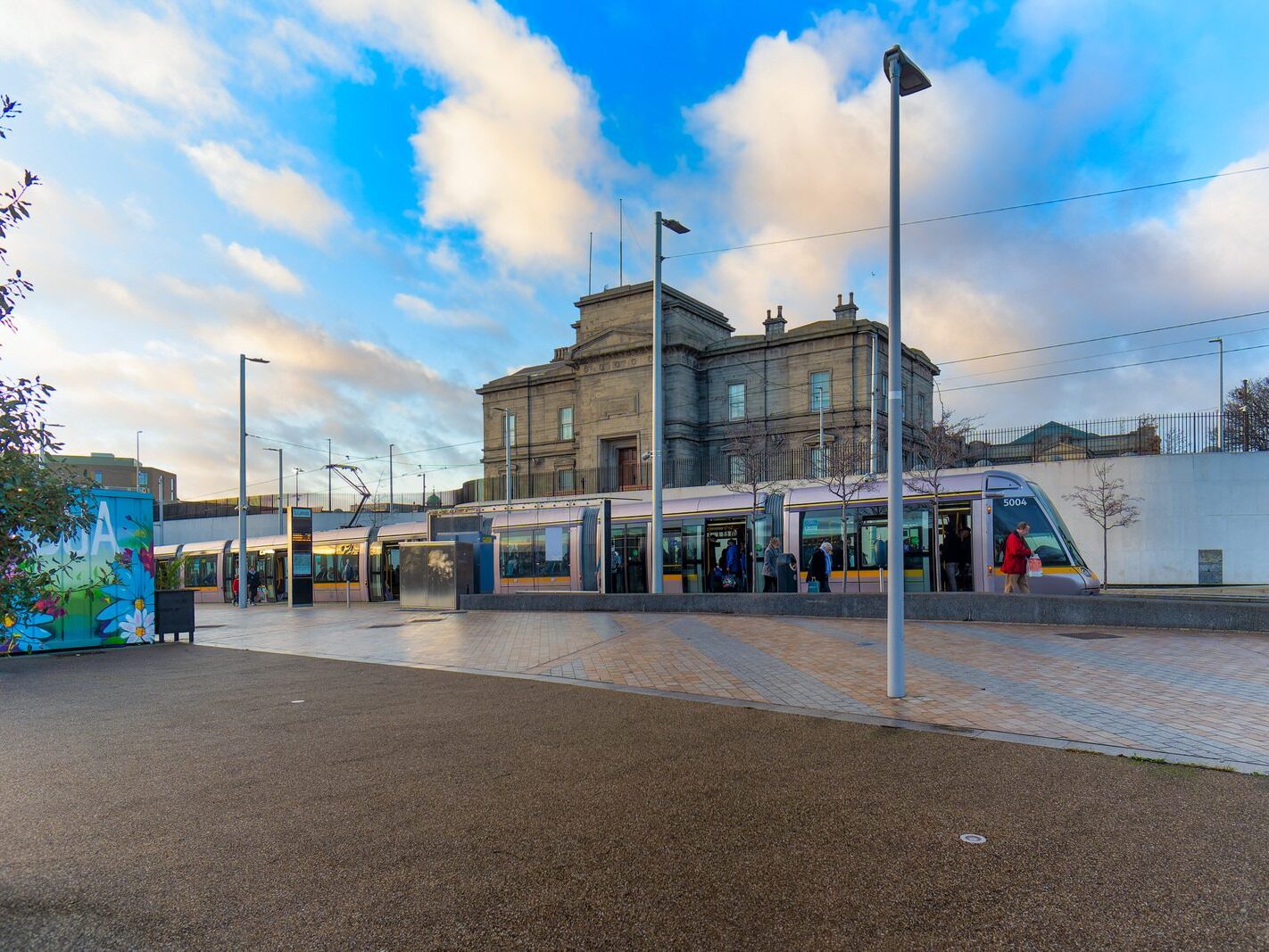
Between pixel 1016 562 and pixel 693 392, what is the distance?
34945 mm

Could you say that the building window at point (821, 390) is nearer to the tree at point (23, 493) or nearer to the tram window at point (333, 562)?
the tram window at point (333, 562)

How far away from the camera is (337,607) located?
2778 centimetres

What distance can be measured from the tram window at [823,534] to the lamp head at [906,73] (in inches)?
525

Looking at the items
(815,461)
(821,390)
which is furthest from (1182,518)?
(821,390)

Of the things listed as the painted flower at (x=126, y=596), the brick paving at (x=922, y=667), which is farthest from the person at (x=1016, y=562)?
the painted flower at (x=126, y=596)

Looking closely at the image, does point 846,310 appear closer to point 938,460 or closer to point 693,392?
point 693,392

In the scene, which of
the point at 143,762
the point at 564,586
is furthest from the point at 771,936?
the point at 564,586

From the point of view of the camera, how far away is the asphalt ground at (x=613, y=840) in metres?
3.51

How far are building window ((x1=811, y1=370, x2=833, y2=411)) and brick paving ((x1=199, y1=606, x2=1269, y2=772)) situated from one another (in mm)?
30878

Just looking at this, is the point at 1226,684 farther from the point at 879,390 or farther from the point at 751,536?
the point at 879,390

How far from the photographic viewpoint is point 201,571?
3841 cm

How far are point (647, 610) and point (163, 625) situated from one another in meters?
11.0

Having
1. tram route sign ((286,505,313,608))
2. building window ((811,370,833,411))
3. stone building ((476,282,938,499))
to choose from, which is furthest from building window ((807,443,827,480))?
tram route sign ((286,505,313,608))

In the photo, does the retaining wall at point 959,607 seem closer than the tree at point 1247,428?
Yes
